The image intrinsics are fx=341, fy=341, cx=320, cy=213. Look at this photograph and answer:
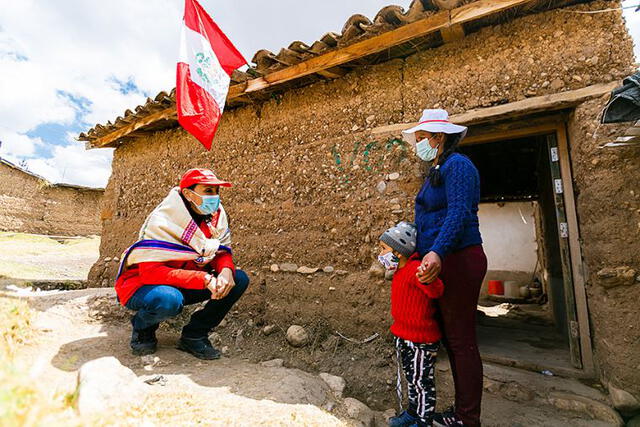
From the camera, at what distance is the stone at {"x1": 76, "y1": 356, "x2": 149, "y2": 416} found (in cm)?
141

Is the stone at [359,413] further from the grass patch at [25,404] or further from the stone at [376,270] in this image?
→ the grass patch at [25,404]

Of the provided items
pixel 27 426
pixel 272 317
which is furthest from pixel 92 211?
pixel 27 426

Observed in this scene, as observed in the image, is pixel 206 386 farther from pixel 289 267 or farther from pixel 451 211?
pixel 451 211

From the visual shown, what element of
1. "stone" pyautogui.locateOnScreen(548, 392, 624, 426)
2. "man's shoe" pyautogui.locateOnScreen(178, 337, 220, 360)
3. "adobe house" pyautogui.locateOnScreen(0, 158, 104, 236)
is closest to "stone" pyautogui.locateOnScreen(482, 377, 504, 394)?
"stone" pyautogui.locateOnScreen(548, 392, 624, 426)

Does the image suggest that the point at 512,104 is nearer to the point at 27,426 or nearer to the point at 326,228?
the point at 326,228

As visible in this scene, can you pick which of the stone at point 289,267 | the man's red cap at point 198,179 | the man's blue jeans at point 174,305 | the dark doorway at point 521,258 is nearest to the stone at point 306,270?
the stone at point 289,267

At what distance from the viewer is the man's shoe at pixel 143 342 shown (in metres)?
2.51

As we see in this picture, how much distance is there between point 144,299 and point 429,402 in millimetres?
1891

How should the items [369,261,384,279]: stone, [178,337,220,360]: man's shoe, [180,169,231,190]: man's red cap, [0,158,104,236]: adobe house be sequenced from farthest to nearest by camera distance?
[0,158,104,236]: adobe house → [369,261,384,279]: stone → [178,337,220,360]: man's shoe → [180,169,231,190]: man's red cap

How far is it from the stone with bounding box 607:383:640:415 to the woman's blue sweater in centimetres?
135

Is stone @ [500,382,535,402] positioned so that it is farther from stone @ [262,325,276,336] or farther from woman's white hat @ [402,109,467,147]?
stone @ [262,325,276,336]

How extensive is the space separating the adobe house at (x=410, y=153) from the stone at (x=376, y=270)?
0.08 metres

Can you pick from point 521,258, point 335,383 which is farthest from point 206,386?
point 521,258

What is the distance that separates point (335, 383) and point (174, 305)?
50.9 inches
